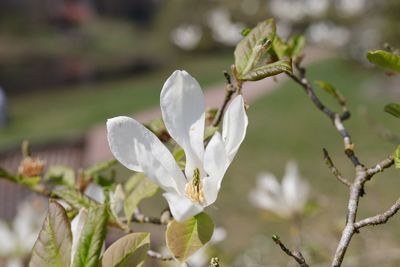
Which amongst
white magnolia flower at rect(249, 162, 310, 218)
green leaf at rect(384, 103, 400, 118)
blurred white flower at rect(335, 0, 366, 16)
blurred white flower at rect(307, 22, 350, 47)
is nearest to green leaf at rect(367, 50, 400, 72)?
green leaf at rect(384, 103, 400, 118)

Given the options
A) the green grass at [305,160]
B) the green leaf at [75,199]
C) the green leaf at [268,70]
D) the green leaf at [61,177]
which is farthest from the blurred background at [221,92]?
the green leaf at [268,70]

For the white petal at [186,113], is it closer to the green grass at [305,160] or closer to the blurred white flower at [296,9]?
the green grass at [305,160]

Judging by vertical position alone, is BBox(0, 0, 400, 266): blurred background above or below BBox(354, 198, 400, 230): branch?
below

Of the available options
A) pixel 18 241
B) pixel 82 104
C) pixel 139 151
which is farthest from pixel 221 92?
pixel 139 151

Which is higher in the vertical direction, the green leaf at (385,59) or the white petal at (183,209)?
the green leaf at (385,59)

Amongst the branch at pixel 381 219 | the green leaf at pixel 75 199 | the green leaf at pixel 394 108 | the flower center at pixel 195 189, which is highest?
the green leaf at pixel 394 108

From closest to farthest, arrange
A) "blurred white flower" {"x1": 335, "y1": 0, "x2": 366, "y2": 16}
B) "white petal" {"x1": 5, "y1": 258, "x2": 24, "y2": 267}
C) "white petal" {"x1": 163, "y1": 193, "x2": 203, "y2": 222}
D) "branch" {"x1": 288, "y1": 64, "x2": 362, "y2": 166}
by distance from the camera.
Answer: "white petal" {"x1": 163, "y1": 193, "x2": 203, "y2": 222}, "branch" {"x1": 288, "y1": 64, "x2": 362, "y2": 166}, "white petal" {"x1": 5, "y1": 258, "x2": 24, "y2": 267}, "blurred white flower" {"x1": 335, "y1": 0, "x2": 366, "y2": 16}

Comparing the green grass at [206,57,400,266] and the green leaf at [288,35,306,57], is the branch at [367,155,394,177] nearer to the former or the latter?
the green leaf at [288,35,306,57]
